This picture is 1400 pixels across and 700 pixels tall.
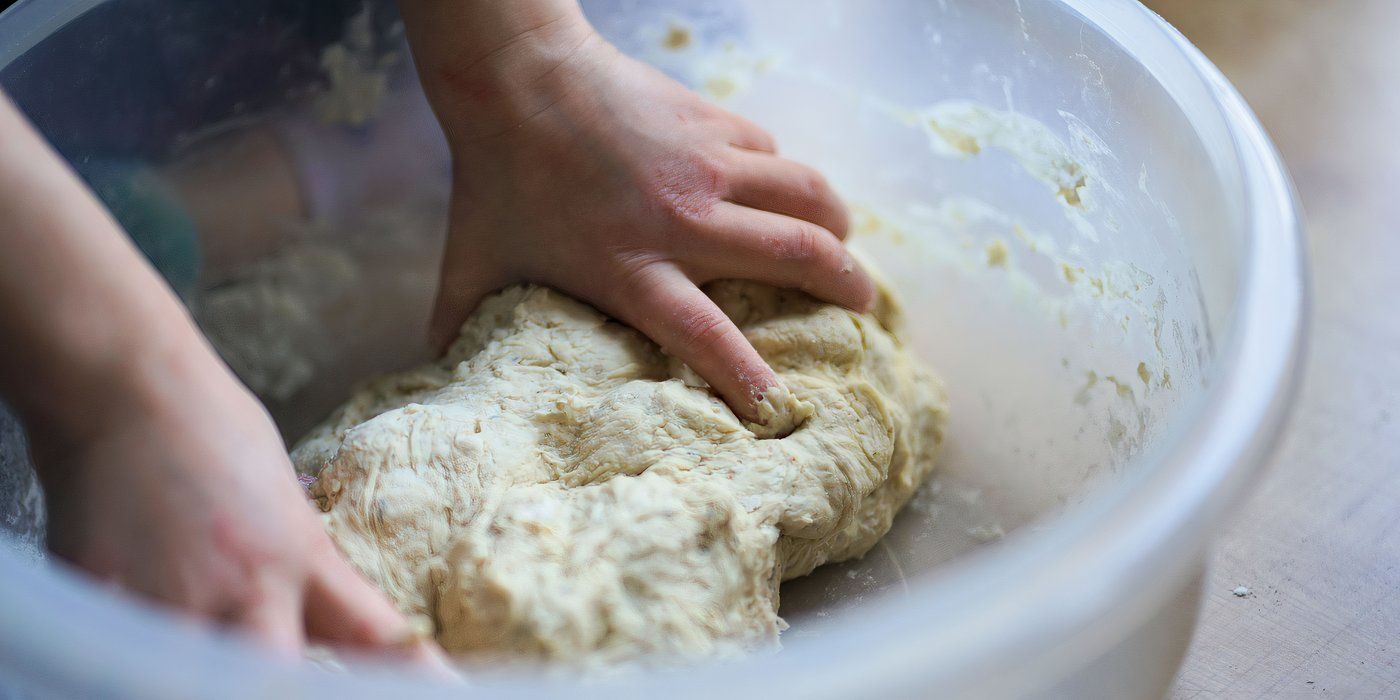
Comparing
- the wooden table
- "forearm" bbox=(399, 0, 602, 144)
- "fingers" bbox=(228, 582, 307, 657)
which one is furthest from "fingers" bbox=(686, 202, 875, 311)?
"fingers" bbox=(228, 582, 307, 657)

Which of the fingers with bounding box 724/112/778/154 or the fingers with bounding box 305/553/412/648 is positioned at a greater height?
the fingers with bounding box 305/553/412/648

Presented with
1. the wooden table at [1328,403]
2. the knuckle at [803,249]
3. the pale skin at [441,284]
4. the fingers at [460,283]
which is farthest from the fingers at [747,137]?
the wooden table at [1328,403]

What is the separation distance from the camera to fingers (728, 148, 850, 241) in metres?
0.92

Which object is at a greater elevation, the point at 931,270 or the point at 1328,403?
the point at 931,270

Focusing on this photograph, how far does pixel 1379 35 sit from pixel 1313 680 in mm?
981

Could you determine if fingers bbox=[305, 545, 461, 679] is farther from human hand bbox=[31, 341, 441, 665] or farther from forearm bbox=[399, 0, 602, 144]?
forearm bbox=[399, 0, 602, 144]

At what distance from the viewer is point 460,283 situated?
3.14 ft

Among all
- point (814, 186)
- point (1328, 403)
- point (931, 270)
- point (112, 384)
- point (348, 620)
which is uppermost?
point (112, 384)

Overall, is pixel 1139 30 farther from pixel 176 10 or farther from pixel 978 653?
pixel 176 10

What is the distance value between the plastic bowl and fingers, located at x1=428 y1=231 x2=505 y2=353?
172mm

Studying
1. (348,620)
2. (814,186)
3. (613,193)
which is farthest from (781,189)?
(348,620)

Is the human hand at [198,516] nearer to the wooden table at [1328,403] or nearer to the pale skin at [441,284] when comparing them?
the pale skin at [441,284]

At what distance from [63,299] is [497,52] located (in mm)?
461

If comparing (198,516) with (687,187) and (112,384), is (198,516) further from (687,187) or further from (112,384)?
(687,187)
